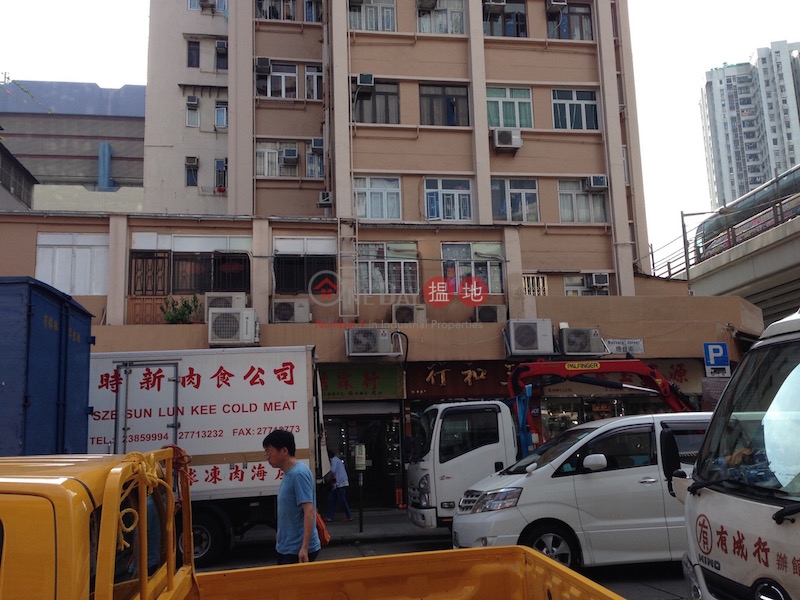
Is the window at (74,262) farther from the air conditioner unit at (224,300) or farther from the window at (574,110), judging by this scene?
the window at (574,110)

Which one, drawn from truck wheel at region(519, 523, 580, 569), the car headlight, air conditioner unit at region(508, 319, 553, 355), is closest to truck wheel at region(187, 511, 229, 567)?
the car headlight

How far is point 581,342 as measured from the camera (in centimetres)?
1719

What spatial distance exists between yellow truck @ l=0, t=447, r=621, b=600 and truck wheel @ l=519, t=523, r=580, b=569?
13.4 feet

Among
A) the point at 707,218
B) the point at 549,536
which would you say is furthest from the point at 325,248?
the point at 707,218

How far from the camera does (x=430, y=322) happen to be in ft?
57.7

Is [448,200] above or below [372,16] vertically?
below

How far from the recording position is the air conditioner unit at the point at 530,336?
17.0 meters

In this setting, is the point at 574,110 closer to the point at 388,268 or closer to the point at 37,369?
the point at 388,268

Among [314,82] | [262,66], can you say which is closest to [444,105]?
[314,82]

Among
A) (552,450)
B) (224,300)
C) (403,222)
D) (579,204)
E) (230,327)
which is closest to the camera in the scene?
(552,450)

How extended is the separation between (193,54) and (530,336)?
18.4 meters

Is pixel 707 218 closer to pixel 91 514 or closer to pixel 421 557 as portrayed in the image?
pixel 421 557

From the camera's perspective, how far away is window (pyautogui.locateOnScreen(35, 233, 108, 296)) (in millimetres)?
16656

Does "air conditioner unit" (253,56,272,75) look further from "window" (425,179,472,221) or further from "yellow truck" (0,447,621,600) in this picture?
"yellow truck" (0,447,621,600)
